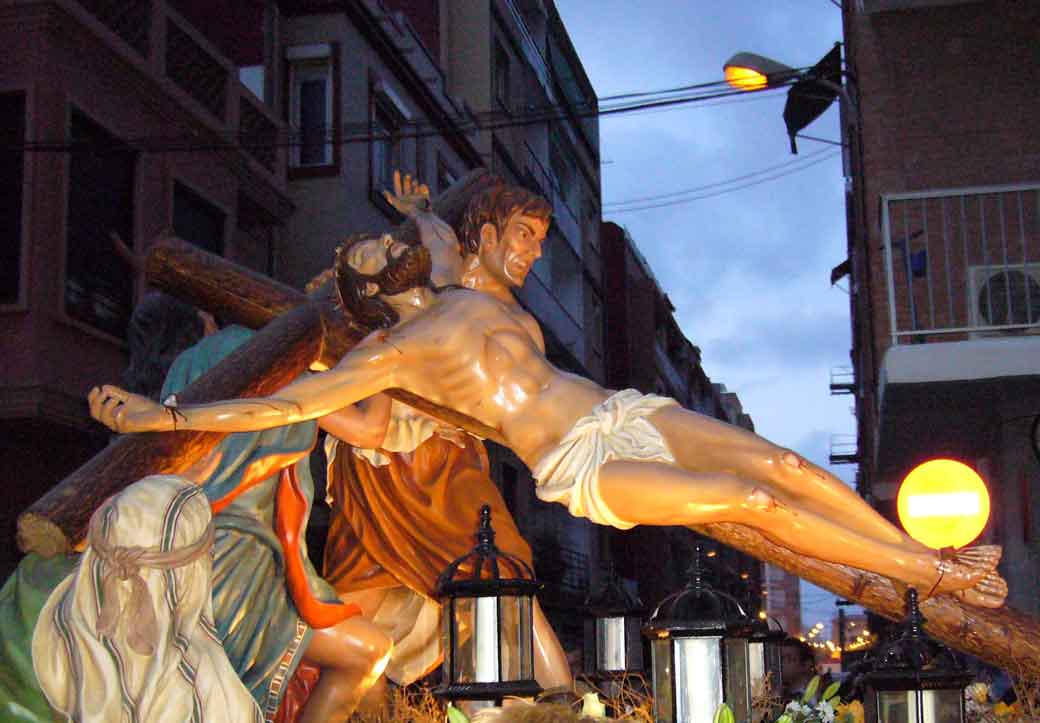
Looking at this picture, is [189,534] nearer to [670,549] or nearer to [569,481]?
[569,481]

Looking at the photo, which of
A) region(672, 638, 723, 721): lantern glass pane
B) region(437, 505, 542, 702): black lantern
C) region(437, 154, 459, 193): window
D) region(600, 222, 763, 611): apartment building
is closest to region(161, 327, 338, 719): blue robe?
region(437, 505, 542, 702): black lantern

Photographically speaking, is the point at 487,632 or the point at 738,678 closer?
the point at 738,678

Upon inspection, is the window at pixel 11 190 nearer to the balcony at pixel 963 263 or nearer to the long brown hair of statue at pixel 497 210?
the long brown hair of statue at pixel 497 210

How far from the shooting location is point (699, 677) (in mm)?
3971

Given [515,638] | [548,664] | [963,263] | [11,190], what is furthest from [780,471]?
[11,190]

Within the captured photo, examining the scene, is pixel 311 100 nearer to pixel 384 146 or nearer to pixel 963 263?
pixel 384 146

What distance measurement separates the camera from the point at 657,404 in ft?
15.3

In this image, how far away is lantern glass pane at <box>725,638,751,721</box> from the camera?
4.01m

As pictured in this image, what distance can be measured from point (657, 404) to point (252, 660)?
1.70 metres

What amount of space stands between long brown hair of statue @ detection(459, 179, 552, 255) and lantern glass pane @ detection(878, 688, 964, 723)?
7.61 feet

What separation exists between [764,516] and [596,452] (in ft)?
1.92

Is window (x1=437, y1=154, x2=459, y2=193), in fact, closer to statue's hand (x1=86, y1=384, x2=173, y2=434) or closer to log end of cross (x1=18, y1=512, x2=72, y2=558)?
statue's hand (x1=86, y1=384, x2=173, y2=434)

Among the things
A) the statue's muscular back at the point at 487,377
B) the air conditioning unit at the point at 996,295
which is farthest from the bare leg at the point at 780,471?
the air conditioning unit at the point at 996,295

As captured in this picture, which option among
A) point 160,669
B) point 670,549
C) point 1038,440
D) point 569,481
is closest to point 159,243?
point 569,481
